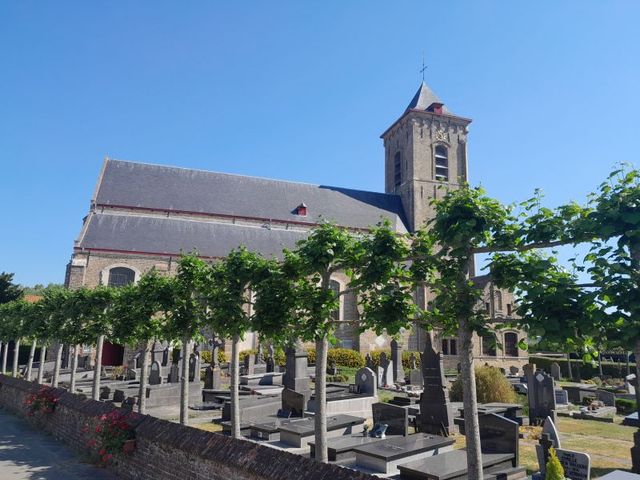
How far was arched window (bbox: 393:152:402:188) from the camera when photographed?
34938 mm

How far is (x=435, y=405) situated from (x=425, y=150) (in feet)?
83.9

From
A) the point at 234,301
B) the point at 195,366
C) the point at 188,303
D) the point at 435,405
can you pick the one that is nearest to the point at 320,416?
the point at 234,301

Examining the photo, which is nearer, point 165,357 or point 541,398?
point 541,398

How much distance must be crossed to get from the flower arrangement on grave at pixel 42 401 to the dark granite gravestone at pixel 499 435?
8.86m

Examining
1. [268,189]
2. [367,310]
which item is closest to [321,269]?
[367,310]

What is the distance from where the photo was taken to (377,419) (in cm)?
957

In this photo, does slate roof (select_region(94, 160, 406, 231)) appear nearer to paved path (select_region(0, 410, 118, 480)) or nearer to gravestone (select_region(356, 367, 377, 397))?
gravestone (select_region(356, 367, 377, 397))

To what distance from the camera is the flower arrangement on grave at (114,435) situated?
698 centimetres

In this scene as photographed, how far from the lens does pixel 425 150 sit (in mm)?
33062

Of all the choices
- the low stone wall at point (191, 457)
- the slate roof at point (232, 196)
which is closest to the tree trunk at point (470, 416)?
the low stone wall at point (191, 457)

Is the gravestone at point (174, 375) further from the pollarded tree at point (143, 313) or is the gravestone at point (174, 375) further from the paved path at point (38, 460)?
the paved path at point (38, 460)

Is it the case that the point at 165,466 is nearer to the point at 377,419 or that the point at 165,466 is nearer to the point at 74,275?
the point at 377,419

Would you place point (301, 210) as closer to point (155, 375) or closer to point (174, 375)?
point (174, 375)

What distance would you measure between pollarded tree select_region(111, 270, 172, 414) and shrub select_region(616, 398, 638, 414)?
14077mm
